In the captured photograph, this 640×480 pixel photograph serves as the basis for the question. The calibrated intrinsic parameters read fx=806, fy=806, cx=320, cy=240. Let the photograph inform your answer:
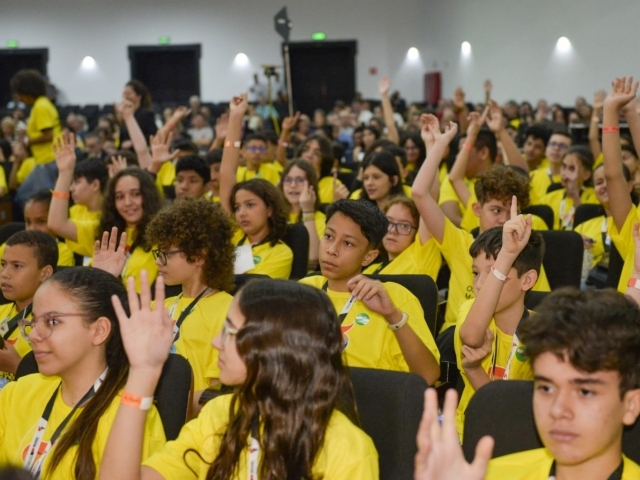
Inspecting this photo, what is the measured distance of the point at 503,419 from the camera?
190 centimetres

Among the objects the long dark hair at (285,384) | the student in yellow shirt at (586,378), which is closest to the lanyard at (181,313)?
the long dark hair at (285,384)

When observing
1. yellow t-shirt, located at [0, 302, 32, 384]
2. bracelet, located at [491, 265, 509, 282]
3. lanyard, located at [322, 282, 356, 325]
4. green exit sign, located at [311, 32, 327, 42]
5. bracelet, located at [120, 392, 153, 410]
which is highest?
green exit sign, located at [311, 32, 327, 42]

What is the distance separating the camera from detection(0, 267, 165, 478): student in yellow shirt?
1958 mm

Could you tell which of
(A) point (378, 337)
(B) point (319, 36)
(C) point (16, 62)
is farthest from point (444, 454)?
(C) point (16, 62)

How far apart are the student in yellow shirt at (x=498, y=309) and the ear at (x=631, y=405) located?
79 cm

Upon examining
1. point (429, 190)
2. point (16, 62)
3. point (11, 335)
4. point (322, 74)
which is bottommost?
point (11, 335)

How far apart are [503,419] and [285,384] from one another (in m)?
0.55

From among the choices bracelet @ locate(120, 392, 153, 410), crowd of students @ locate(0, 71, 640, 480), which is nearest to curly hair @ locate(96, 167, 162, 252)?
crowd of students @ locate(0, 71, 640, 480)

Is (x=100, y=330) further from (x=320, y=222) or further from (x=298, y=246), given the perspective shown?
(x=320, y=222)

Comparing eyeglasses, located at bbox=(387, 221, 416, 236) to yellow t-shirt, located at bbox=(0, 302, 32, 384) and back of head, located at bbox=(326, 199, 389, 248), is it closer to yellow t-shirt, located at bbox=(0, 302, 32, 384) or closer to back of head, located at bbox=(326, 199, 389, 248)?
back of head, located at bbox=(326, 199, 389, 248)

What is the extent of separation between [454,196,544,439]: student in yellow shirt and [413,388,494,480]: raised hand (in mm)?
1116

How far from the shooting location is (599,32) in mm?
12820

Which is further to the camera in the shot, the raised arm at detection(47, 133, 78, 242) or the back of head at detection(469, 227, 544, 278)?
the raised arm at detection(47, 133, 78, 242)

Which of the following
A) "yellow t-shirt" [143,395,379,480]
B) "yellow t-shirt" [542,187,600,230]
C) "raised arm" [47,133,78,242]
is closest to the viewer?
"yellow t-shirt" [143,395,379,480]
